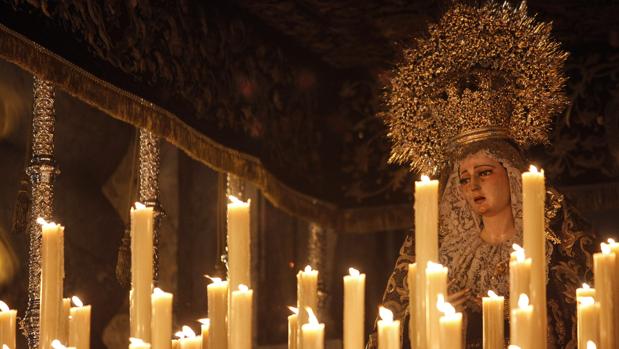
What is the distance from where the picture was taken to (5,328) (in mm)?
2318

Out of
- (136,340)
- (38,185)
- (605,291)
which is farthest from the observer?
(38,185)

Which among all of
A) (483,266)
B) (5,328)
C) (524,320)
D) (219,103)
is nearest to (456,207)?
(483,266)

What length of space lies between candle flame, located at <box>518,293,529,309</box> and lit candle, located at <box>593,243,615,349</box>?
0.26 meters

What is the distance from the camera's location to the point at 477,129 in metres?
5.18

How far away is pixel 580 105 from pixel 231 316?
16.2ft

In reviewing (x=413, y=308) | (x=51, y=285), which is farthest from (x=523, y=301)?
(x=51, y=285)

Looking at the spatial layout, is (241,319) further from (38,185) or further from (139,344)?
(38,185)

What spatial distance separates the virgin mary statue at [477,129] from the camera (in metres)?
5.01

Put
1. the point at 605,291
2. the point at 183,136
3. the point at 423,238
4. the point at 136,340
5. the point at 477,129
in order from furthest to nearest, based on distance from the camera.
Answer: the point at 183,136
the point at 477,129
the point at 605,291
the point at 423,238
the point at 136,340

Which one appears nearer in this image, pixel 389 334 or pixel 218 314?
pixel 389 334

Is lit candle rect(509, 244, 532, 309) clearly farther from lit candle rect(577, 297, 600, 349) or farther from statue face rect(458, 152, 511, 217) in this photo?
statue face rect(458, 152, 511, 217)

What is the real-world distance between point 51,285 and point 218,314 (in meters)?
0.35

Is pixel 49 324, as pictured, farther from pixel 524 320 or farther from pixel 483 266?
pixel 483 266

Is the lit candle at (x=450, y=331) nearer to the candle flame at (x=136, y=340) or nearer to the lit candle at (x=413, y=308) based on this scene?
the lit candle at (x=413, y=308)
